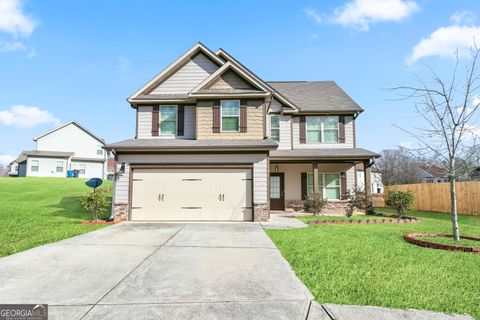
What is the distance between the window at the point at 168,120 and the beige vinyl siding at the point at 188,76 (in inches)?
40.2

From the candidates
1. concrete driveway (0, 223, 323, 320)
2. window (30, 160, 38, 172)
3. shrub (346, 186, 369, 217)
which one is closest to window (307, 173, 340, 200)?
shrub (346, 186, 369, 217)

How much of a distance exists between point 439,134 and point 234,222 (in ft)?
25.5

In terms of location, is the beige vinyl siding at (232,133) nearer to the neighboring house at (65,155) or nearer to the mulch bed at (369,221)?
the mulch bed at (369,221)

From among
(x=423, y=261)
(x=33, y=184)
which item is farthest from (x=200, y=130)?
(x=33, y=184)

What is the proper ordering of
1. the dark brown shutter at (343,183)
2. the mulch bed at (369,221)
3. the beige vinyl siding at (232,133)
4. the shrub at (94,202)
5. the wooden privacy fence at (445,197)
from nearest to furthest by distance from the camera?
the shrub at (94,202) → the mulch bed at (369,221) → the beige vinyl siding at (232,133) → the wooden privacy fence at (445,197) → the dark brown shutter at (343,183)

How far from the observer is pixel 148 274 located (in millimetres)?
4520

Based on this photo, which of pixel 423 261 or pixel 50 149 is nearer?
pixel 423 261

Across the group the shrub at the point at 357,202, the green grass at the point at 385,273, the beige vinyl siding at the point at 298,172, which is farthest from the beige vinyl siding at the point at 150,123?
the shrub at the point at 357,202

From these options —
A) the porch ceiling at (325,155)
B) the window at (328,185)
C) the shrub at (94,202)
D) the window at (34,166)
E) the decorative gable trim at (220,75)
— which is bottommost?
the shrub at (94,202)

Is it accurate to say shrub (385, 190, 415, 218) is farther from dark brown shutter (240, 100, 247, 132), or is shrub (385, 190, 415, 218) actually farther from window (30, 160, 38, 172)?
window (30, 160, 38, 172)

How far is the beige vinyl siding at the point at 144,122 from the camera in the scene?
14.1m

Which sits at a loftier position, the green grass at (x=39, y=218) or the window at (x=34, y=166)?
the window at (x=34, y=166)

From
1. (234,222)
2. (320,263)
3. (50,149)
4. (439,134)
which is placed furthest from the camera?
(50,149)

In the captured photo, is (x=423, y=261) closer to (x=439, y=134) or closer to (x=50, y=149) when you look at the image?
(x=439, y=134)
